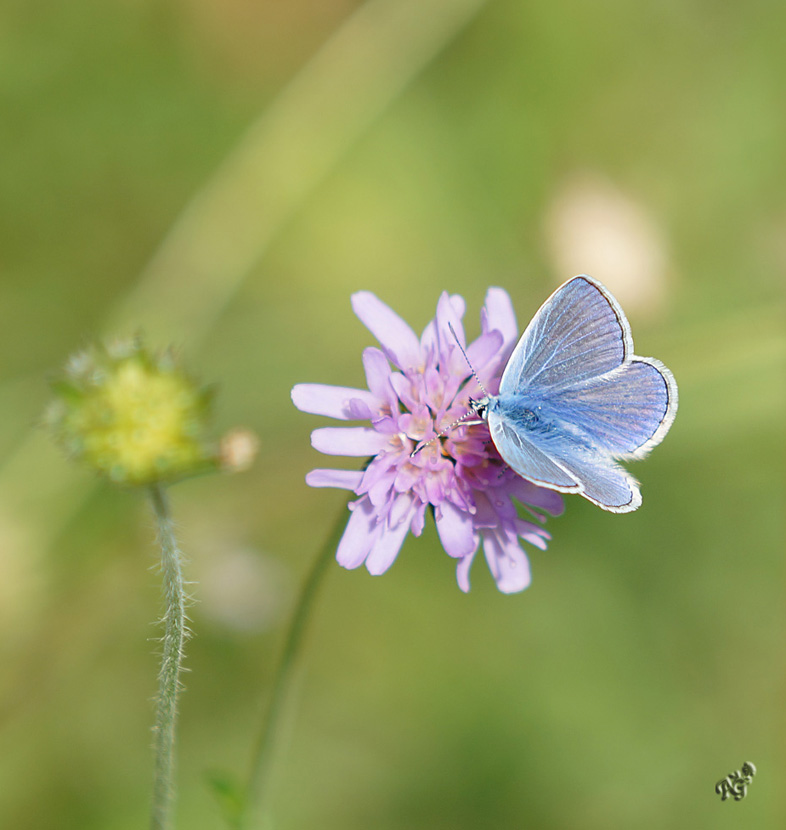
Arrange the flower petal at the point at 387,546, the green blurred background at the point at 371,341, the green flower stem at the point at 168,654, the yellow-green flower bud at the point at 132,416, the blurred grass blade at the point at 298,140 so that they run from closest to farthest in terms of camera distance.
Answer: the green flower stem at the point at 168,654, the flower petal at the point at 387,546, the yellow-green flower bud at the point at 132,416, the green blurred background at the point at 371,341, the blurred grass blade at the point at 298,140

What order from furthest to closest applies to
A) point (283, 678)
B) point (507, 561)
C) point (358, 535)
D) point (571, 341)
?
point (283, 678), point (507, 561), point (571, 341), point (358, 535)

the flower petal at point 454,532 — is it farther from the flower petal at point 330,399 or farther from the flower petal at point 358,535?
the flower petal at point 330,399

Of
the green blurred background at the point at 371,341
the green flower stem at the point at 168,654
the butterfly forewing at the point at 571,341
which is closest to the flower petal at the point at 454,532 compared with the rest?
the butterfly forewing at the point at 571,341

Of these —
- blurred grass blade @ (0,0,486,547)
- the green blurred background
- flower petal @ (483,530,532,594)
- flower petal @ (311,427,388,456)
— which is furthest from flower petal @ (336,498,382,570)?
blurred grass blade @ (0,0,486,547)

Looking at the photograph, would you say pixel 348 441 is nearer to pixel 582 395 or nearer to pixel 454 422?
pixel 454 422

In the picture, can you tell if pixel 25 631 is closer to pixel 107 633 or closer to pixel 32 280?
pixel 107 633

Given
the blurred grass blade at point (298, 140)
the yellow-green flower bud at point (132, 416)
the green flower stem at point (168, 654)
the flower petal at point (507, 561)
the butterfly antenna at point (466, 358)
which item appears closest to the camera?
the green flower stem at point (168, 654)

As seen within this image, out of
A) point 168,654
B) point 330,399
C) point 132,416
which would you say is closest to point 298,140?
point 132,416
